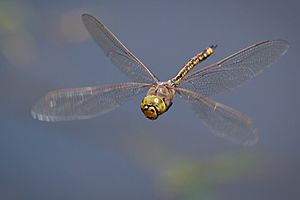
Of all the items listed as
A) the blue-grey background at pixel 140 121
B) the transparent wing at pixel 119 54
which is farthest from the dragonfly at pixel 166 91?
the blue-grey background at pixel 140 121

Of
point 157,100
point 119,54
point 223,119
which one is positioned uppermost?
point 119,54

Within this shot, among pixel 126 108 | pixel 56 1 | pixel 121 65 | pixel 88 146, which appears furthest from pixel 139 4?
pixel 121 65

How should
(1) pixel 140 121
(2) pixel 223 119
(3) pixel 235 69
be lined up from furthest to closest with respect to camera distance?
1. (1) pixel 140 121
2. (3) pixel 235 69
3. (2) pixel 223 119

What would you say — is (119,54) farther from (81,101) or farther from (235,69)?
(235,69)

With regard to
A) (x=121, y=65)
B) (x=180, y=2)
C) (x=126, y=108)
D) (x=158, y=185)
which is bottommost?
(x=158, y=185)

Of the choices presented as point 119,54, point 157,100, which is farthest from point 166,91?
point 119,54

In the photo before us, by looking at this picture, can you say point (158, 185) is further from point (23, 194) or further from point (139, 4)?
point (139, 4)

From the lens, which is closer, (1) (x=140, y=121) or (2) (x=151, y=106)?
(2) (x=151, y=106)
